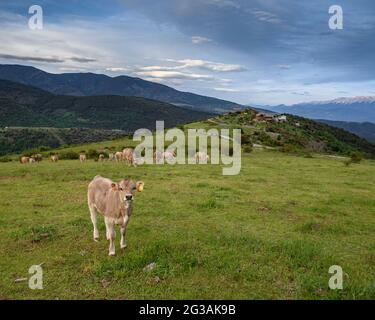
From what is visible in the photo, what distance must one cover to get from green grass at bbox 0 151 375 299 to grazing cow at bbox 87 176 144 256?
0.76 meters

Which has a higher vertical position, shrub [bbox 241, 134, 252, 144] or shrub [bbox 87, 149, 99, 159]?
shrub [bbox 241, 134, 252, 144]

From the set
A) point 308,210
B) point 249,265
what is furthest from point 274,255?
point 308,210

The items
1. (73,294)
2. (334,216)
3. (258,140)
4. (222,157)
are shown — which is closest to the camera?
(73,294)

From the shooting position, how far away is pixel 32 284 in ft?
32.8

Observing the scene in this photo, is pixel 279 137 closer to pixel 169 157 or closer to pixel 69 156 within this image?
pixel 169 157

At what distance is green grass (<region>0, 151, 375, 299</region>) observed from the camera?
991cm

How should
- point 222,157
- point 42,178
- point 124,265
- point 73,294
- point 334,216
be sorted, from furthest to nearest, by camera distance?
1. point 222,157
2. point 42,178
3. point 334,216
4. point 124,265
5. point 73,294

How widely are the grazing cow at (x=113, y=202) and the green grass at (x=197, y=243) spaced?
76 cm

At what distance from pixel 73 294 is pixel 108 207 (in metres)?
3.11

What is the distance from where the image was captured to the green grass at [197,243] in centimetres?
991

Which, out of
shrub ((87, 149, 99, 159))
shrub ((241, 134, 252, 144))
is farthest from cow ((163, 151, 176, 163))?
shrub ((241, 134, 252, 144))

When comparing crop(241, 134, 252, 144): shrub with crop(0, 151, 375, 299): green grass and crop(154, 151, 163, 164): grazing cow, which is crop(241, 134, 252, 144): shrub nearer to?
crop(154, 151, 163, 164): grazing cow

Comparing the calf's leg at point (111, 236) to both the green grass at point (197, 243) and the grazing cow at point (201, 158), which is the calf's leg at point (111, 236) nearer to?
the green grass at point (197, 243)
